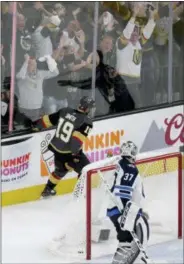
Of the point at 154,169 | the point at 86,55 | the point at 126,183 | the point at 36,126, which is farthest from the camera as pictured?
the point at 86,55

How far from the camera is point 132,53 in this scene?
29.9 ft

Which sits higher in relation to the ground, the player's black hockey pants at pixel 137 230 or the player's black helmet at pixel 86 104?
the player's black helmet at pixel 86 104

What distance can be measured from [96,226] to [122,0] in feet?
6.15

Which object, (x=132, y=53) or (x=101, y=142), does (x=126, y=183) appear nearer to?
(x=101, y=142)

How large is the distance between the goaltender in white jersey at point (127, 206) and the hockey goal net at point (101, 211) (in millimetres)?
122

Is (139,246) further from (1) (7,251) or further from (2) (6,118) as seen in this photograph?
(2) (6,118)

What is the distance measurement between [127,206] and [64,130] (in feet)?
3.81

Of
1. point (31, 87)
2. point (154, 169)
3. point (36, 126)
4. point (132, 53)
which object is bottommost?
point (154, 169)

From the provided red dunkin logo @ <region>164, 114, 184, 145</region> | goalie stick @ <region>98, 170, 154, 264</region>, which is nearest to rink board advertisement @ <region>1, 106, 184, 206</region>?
red dunkin logo @ <region>164, 114, 184, 145</region>

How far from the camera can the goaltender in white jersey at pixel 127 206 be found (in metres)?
7.23

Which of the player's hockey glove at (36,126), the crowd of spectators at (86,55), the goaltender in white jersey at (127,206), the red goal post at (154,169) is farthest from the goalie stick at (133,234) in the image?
the crowd of spectators at (86,55)

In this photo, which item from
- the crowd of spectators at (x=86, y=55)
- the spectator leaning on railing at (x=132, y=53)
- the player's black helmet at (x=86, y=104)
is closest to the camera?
the player's black helmet at (x=86, y=104)

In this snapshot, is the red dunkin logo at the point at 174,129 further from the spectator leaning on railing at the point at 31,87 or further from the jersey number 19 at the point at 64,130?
the jersey number 19 at the point at 64,130

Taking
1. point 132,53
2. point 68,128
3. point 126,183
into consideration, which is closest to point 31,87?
point 68,128
